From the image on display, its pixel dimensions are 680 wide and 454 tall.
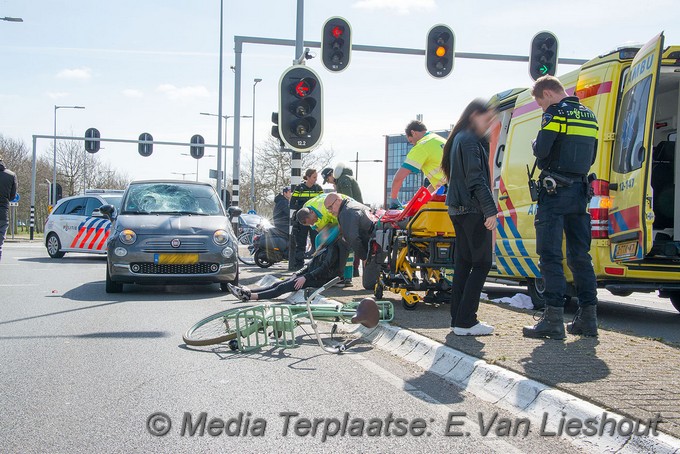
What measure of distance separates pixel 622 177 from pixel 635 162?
0.29 meters

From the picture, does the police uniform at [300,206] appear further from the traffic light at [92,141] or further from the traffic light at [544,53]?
the traffic light at [92,141]

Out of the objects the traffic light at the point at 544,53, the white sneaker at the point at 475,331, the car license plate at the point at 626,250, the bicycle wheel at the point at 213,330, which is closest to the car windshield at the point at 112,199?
the traffic light at the point at 544,53

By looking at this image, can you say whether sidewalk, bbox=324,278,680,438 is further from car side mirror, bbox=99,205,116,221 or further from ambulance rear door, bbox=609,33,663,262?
car side mirror, bbox=99,205,116,221

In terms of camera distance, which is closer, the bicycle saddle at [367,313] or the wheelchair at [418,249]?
the bicycle saddle at [367,313]

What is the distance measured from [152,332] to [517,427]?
13.8 ft

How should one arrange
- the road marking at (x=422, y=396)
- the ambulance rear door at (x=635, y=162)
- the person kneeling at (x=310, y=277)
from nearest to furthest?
the road marking at (x=422, y=396) → the ambulance rear door at (x=635, y=162) → the person kneeling at (x=310, y=277)

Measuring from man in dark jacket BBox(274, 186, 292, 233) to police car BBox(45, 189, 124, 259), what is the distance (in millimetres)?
5294

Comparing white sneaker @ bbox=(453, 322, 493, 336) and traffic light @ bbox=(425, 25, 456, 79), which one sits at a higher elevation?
traffic light @ bbox=(425, 25, 456, 79)

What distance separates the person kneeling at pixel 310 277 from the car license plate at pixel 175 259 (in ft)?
6.90

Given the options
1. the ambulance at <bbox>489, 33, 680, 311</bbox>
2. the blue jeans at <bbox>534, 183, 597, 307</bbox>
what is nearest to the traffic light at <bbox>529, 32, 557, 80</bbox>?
the ambulance at <bbox>489, 33, 680, 311</bbox>

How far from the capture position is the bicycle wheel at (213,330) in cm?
653

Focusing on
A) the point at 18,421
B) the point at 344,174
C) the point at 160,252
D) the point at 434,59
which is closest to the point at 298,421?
the point at 18,421

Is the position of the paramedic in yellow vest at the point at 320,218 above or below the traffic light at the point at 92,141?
below

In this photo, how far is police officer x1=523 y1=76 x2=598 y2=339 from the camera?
6.11 metres
